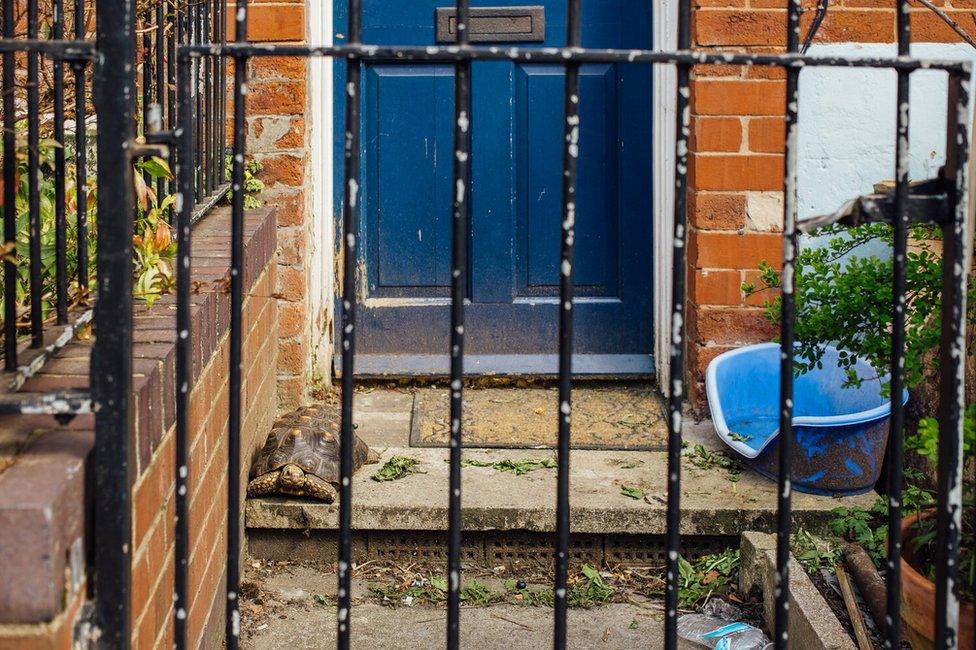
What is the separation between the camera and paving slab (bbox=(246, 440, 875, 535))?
3758 mm

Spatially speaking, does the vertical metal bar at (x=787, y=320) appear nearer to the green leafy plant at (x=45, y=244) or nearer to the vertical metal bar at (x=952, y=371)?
the vertical metal bar at (x=952, y=371)

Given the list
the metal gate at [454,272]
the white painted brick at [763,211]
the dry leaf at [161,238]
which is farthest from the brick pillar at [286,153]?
the metal gate at [454,272]

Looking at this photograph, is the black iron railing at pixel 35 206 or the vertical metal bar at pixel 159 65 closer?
the black iron railing at pixel 35 206

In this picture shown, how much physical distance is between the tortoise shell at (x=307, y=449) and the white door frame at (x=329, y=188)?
2.30ft

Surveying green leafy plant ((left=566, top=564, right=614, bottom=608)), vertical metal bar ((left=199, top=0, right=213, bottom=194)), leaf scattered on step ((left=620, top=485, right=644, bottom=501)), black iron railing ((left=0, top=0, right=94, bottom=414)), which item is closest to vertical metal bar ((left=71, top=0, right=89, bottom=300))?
black iron railing ((left=0, top=0, right=94, bottom=414))

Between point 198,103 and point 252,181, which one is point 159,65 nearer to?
point 198,103

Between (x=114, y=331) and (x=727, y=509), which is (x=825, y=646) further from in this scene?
(x=114, y=331)

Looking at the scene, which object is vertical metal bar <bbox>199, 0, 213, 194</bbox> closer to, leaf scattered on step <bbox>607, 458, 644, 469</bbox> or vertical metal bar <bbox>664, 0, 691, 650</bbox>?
leaf scattered on step <bbox>607, 458, 644, 469</bbox>

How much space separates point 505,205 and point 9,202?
10.4 feet

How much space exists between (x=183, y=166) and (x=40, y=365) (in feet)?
1.63

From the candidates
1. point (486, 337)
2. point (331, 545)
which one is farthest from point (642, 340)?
point (331, 545)

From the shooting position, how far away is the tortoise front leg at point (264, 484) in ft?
12.5

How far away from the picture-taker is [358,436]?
433 cm

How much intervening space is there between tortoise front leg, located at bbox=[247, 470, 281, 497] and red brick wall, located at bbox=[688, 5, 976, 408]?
171cm
